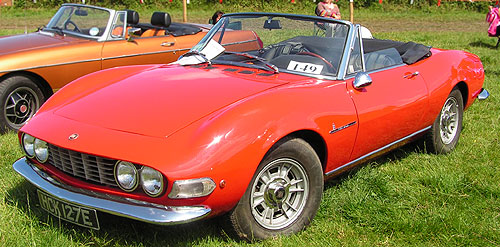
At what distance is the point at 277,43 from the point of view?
13.8ft

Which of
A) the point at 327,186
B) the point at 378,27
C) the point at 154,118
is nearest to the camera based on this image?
the point at 154,118

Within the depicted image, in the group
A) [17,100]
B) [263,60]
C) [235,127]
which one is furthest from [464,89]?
[17,100]

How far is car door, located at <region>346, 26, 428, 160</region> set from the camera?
3.61 m

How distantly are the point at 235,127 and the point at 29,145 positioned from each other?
1.29m

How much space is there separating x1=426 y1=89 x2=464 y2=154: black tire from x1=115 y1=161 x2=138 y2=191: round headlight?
2.78m

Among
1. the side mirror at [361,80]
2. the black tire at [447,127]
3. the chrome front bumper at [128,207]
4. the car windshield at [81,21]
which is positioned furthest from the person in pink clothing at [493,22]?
the chrome front bumper at [128,207]

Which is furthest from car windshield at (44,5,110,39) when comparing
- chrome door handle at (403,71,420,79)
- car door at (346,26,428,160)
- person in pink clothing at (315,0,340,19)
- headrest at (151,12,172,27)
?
person in pink clothing at (315,0,340,19)

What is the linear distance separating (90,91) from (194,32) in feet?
12.2

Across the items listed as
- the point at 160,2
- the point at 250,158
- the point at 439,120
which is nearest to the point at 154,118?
the point at 250,158

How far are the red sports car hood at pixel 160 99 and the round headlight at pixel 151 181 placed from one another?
0.24 meters

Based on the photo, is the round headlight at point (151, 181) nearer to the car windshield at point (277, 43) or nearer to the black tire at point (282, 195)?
the black tire at point (282, 195)

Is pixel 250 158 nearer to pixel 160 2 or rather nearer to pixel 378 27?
pixel 378 27

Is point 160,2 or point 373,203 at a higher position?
point 373,203

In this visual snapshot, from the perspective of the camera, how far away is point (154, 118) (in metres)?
2.99
